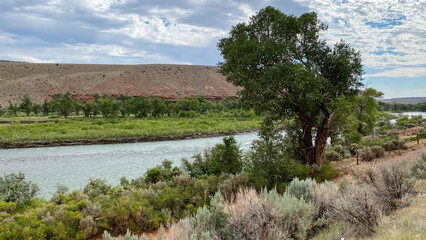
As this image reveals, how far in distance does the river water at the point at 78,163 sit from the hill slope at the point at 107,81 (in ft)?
211

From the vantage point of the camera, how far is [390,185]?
7.10 meters

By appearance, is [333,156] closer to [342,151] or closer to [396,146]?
[342,151]

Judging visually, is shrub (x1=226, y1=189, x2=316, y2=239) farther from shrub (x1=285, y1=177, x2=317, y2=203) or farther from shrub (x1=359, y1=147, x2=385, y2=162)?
shrub (x1=359, y1=147, x2=385, y2=162)

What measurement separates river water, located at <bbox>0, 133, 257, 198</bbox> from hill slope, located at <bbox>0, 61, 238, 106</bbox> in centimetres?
6444

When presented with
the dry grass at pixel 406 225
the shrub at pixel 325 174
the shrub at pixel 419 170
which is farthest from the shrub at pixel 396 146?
the dry grass at pixel 406 225

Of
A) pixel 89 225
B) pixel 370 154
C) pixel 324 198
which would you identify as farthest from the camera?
pixel 370 154

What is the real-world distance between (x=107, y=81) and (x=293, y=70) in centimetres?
9550

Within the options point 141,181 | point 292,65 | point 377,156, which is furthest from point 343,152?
point 141,181

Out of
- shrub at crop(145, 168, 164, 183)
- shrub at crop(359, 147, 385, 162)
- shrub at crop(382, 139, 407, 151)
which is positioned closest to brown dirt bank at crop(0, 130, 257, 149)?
shrub at crop(145, 168, 164, 183)

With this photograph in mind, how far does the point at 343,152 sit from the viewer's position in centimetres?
2281

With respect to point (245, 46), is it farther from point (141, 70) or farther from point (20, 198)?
point (141, 70)

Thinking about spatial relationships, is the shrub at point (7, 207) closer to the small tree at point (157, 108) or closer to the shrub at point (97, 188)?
the shrub at point (97, 188)

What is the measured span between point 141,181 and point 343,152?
15923 millimetres

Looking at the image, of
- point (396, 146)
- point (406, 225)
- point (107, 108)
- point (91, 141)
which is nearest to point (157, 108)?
point (107, 108)
